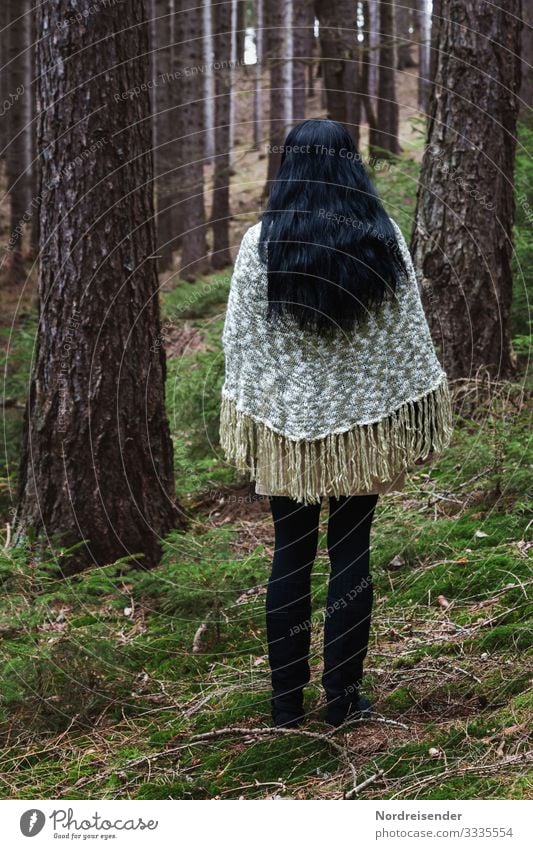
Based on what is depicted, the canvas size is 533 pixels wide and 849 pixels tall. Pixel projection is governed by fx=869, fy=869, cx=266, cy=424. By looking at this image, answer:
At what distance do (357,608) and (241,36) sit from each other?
78.5 feet

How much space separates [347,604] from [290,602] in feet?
0.67

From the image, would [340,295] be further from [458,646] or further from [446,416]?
[458,646]

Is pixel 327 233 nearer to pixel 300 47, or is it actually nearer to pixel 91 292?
pixel 91 292

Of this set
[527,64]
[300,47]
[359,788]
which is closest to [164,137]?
[300,47]

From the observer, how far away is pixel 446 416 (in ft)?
10.5

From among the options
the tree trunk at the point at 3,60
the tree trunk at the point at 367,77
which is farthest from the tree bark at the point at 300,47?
the tree trunk at the point at 3,60

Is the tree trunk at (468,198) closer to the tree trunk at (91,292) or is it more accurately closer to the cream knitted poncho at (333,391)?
the tree trunk at (91,292)

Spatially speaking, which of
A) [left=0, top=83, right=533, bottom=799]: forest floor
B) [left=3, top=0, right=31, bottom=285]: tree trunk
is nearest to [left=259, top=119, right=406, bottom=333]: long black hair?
[left=0, top=83, right=533, bottom=799]: forest floor

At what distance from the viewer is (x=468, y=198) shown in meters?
5.55

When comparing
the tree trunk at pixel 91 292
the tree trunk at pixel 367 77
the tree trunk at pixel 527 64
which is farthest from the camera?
the tree trunk at pixel 367 77

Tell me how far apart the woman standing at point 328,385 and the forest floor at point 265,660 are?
260 millimetres

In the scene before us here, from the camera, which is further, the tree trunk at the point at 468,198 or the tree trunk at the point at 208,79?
the tree trunk at the point at 208,79

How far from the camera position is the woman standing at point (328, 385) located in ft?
9.47

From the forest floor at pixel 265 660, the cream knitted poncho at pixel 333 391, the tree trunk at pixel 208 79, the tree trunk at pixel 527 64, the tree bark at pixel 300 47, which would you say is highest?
the tree trunk at pixel 208 79
